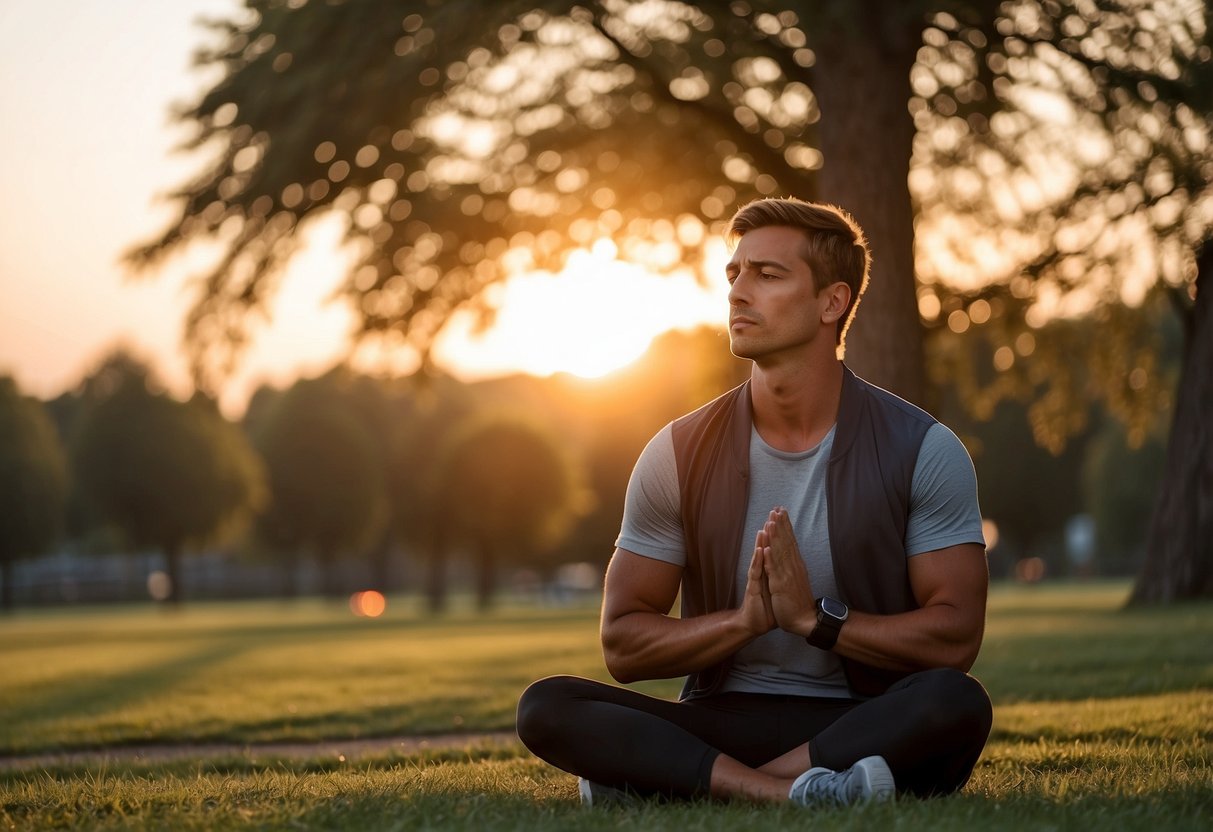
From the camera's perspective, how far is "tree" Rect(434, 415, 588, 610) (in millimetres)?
49094

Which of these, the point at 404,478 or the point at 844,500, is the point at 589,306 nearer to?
the point at 844,500

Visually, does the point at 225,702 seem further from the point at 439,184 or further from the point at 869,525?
the point at 869,525

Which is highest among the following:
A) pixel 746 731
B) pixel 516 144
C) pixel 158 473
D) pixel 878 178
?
pixel 516 144

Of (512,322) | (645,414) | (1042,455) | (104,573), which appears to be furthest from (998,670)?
(104,573)

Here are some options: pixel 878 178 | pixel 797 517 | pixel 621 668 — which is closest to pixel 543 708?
pixel 621 668

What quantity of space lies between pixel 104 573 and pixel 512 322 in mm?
77355

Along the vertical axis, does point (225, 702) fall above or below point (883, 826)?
below

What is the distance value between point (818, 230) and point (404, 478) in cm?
5288

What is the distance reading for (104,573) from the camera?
83812mm

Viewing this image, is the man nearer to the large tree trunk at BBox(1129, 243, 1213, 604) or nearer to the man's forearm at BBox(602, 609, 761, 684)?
the man's forearm at BBox(602, 609, 761, 684)

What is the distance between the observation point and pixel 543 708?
4.27 meters

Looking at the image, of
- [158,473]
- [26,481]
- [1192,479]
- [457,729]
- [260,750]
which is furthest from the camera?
[158,473]

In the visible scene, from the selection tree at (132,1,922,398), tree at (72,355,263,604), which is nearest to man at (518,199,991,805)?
tree at (132,1,922,398)

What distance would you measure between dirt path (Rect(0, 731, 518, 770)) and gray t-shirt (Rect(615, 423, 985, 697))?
283 cm
